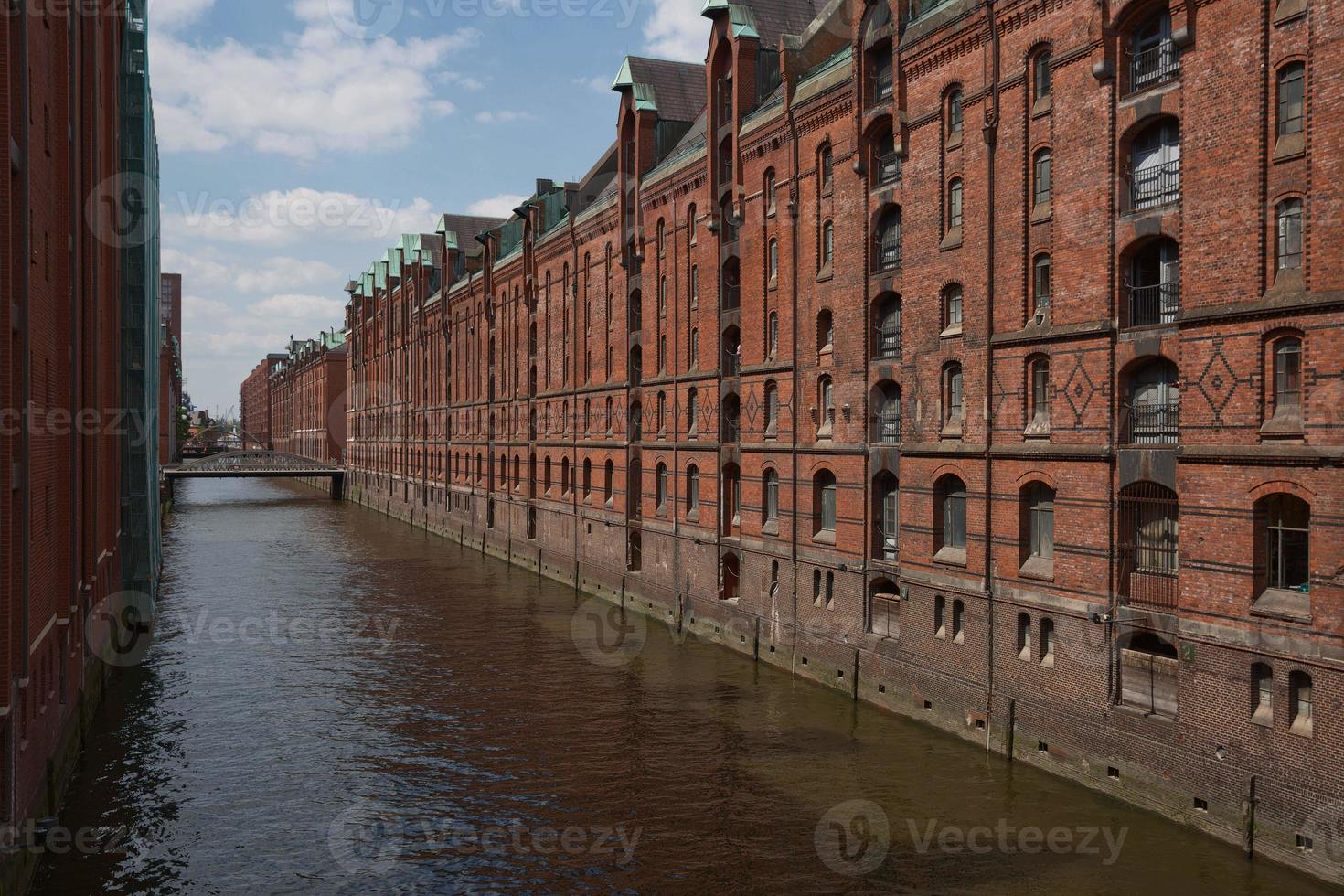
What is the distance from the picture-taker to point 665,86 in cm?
4197

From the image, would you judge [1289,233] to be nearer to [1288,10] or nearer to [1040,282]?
[1288,10]

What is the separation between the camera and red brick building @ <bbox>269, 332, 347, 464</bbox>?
124938mm

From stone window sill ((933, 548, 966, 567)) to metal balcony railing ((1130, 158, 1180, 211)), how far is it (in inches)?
314

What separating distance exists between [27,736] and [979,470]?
17520 mm

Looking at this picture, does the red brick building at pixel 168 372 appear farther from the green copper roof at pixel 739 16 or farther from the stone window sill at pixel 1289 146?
the stone window sill at pixel 1289 146

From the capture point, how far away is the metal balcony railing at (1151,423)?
59.8 ft

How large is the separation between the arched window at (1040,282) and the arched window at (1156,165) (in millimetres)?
2179

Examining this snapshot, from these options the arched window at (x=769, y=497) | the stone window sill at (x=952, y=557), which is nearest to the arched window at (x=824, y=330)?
the arched window at (x=769, y=497)

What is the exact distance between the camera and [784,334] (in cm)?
2975

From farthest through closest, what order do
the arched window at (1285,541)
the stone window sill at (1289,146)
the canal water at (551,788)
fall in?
the canal water at (551,788) < the arched window at (1285,541) < the stone window sill at (1289,146)

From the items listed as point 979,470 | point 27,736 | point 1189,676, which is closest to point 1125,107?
point 979,470

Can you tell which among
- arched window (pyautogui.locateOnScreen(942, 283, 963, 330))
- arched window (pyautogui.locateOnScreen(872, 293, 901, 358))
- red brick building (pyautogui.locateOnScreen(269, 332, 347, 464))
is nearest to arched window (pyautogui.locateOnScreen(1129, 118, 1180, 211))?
arched window (pyautogui.locateOnScreen(942, 283, 963, 330))

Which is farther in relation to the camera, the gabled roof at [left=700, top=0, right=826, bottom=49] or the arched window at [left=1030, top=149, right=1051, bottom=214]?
the gabled roof at [left=700, top=0, right=826, bottom=49]

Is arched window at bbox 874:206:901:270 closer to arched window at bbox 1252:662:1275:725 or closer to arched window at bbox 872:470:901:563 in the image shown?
arched window at bbox 872:470:901:563
